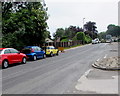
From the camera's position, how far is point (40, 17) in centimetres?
2248

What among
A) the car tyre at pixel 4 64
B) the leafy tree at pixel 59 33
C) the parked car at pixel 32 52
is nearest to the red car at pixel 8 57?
the car tyre at pixel 4 64

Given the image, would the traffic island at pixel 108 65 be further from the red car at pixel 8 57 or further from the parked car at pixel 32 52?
the parked car at pixel 32 52

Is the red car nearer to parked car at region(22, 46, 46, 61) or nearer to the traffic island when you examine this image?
parked car at region(22, 46, 46, 61)

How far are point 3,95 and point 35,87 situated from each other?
133 cm

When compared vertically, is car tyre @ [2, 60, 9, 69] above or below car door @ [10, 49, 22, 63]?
below

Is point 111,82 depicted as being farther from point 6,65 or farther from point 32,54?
point 32,54

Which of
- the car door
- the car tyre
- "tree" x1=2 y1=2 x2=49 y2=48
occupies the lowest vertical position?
the car tyre

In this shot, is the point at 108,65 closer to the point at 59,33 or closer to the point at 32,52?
the point at 32,52

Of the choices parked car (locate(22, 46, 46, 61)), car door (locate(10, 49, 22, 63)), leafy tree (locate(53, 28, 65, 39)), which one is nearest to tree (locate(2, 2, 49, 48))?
parked car (locate(22, 46, 46, 61))

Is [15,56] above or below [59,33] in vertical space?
below

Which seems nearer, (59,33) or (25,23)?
(25,23)

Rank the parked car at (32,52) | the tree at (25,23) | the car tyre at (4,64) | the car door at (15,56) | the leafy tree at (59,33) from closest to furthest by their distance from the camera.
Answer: the car tyre at (4,64)
the car door at (15,56)
the parked car at (32,52)
the tree at (25,23)
the leafy tree at (59,33)

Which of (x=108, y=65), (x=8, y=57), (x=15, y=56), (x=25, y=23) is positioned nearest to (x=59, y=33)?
(x=25, y=23)

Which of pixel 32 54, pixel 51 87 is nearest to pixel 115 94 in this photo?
pixel 51 87
